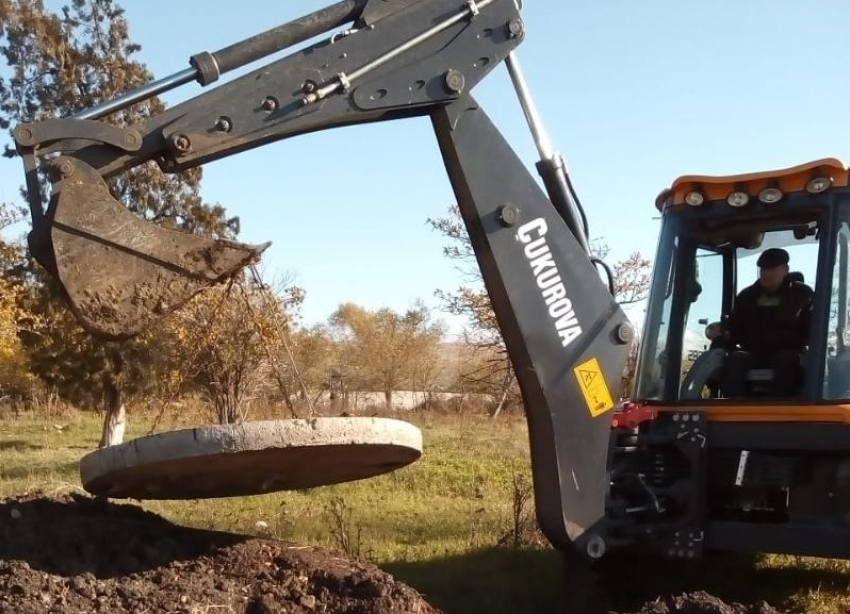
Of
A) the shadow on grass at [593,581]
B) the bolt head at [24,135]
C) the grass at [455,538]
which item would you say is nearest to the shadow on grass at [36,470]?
the grass at [455,538]

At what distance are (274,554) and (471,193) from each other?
7.21 feet

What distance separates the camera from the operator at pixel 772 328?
207 inches

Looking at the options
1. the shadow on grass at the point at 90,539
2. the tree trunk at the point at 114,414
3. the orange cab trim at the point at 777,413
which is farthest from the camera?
the tree trunk at the point at 114,414

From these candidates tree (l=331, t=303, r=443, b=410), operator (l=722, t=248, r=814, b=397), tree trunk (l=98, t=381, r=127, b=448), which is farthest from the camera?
tree (l=331, t=303, r=443, b=410)

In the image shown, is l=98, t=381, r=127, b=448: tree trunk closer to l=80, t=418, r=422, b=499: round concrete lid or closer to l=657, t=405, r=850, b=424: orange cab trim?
l=80, t=418, r=422, b=499: round concrete lid

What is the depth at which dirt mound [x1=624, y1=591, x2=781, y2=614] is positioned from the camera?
3986 mm

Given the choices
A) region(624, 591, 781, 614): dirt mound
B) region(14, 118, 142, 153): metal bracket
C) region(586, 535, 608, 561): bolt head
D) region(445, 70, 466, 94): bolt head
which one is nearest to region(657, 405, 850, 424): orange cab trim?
region(586, 535, 608, 561): bolt head

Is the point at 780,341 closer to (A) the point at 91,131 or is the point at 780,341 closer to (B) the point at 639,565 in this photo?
(B) the point at 639,565

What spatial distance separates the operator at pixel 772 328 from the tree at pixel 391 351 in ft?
145

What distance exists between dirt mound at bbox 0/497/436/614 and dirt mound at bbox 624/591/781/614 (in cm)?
109

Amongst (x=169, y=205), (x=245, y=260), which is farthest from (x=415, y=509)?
(x=169, y=205)

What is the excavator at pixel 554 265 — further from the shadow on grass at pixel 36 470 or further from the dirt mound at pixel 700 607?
the shadow on grass at pixel 36 470

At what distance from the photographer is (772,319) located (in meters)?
5.49

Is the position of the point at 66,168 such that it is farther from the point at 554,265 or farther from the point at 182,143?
the point at 554,265
